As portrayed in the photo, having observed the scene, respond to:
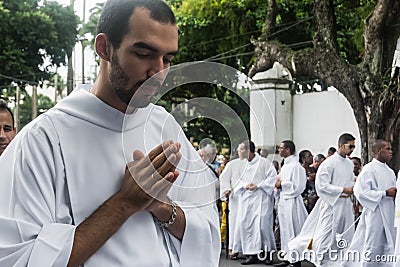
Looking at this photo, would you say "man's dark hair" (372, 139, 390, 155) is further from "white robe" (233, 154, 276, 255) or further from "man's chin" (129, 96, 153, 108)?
"man's chin" (129, 96, 153, 108)

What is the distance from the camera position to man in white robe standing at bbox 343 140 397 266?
878cm

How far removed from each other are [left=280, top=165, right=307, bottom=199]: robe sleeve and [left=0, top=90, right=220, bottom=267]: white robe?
8708 mm

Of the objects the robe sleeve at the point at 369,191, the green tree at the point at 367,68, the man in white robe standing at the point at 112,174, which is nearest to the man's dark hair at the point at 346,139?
the green tree at the point at 367,68

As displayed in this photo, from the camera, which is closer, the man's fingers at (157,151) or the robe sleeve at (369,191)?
the man's fingers at (157,151)

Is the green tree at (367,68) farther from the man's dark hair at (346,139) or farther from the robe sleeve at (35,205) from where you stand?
the robe sleeve at (35,205)

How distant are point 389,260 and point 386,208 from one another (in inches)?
25.7

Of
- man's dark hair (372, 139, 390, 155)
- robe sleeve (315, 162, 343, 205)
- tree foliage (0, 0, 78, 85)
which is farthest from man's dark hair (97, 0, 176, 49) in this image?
tree foliage (0, 0, 78, 85)

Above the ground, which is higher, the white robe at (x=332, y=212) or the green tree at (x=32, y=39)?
the green tree at (x=32, y=39)

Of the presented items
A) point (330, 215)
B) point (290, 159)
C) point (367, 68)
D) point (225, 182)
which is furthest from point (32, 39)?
point (225, 182)

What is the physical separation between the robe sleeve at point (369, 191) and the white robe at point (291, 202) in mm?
1988

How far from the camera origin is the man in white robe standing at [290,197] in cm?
1086

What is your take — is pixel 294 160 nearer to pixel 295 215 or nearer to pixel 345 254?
pixel 295 215

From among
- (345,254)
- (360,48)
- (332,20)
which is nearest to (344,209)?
(345,254)

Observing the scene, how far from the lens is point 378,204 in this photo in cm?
883
